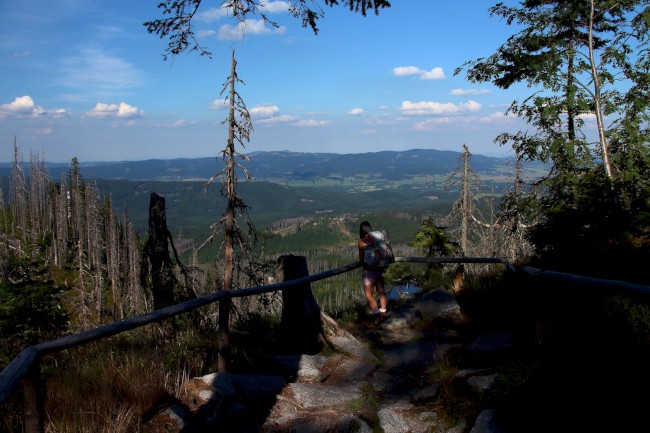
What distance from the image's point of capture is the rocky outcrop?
4.45 meters

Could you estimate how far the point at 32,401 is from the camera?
2.71 m

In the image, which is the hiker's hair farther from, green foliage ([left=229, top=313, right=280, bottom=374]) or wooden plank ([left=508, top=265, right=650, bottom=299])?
wooden plank ([left=508, top=265, right=650, bottom=299])

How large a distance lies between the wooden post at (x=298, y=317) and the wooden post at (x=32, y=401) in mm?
4636

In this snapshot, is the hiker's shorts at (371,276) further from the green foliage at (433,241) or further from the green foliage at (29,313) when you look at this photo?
the green foliage at (433,241)

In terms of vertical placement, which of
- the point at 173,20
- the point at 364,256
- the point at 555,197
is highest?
the point at 173,20

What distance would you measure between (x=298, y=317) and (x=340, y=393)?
1.97 metres

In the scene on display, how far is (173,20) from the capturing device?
626 centimetres

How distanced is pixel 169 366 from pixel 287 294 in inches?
99.4

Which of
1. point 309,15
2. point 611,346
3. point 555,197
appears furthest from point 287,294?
point 555,197

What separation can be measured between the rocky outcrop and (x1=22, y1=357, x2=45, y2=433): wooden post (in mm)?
1297

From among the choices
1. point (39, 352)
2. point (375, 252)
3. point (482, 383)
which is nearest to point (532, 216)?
point (375, 252)

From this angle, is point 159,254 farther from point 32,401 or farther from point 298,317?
point 32,401

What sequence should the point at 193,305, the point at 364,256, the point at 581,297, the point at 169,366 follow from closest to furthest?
the point at 581,297
the point at 193,305
the point at 169,366
the point at 364,256

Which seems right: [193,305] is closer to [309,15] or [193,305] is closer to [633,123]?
[309,15]
